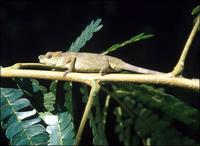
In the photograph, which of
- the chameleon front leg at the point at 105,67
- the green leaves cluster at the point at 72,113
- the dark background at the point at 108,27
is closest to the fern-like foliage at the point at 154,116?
the green leaves cluster at the point at 72,113

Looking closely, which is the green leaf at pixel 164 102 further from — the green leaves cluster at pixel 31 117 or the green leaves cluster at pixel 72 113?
the green leaves cluster at pixel 31 117

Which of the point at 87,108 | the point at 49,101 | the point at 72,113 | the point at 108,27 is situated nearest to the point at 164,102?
the point at 72,113

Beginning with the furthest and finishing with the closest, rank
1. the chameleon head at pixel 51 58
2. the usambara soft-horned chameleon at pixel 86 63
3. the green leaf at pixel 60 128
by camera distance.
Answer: the chameleon head at pixel 51 58
the usambara soft-horned chameleon at pixel 86 63
the green leaf at pixel 60 128

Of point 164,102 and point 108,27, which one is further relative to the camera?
point 108,27

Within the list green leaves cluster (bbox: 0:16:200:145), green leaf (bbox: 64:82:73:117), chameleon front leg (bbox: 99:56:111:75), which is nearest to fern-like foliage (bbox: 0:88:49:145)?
green leaves cluster (bbox: 0:16:200:145)

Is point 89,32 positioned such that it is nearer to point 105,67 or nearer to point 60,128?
point 105,67

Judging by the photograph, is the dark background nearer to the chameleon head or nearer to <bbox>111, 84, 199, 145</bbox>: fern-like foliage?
the chameleon head

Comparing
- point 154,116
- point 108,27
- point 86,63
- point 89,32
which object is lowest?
point 108,27
